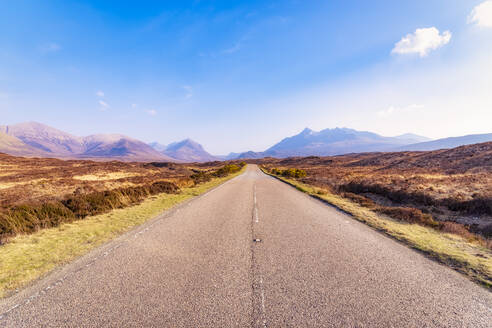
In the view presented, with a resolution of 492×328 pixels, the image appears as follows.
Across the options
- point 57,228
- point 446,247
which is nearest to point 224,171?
point 57,228

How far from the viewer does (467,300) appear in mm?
3920

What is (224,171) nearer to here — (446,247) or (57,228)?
(57,228)

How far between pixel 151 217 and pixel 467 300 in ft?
34.9

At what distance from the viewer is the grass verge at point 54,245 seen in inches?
189

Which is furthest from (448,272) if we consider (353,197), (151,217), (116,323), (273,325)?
(353,197)

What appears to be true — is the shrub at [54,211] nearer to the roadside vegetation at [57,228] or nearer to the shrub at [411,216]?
the roadside vegetation at [57,228]

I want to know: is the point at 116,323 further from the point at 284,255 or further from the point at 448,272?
the point at 448,272

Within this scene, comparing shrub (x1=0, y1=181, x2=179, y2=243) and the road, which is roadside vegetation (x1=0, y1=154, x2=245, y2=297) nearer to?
shrub (x1=0, y1=181, x2=179, y2=243)

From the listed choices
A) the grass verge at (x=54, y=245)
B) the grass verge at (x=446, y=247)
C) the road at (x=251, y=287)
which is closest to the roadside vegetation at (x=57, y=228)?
the grass verge at (x=54, y=245)

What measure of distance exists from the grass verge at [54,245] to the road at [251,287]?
515mm

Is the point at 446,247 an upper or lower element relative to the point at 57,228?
lower

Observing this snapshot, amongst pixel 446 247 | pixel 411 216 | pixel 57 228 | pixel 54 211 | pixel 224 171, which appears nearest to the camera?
pixel 446 247

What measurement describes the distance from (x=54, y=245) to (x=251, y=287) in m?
6.59

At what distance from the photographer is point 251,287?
165 inches
